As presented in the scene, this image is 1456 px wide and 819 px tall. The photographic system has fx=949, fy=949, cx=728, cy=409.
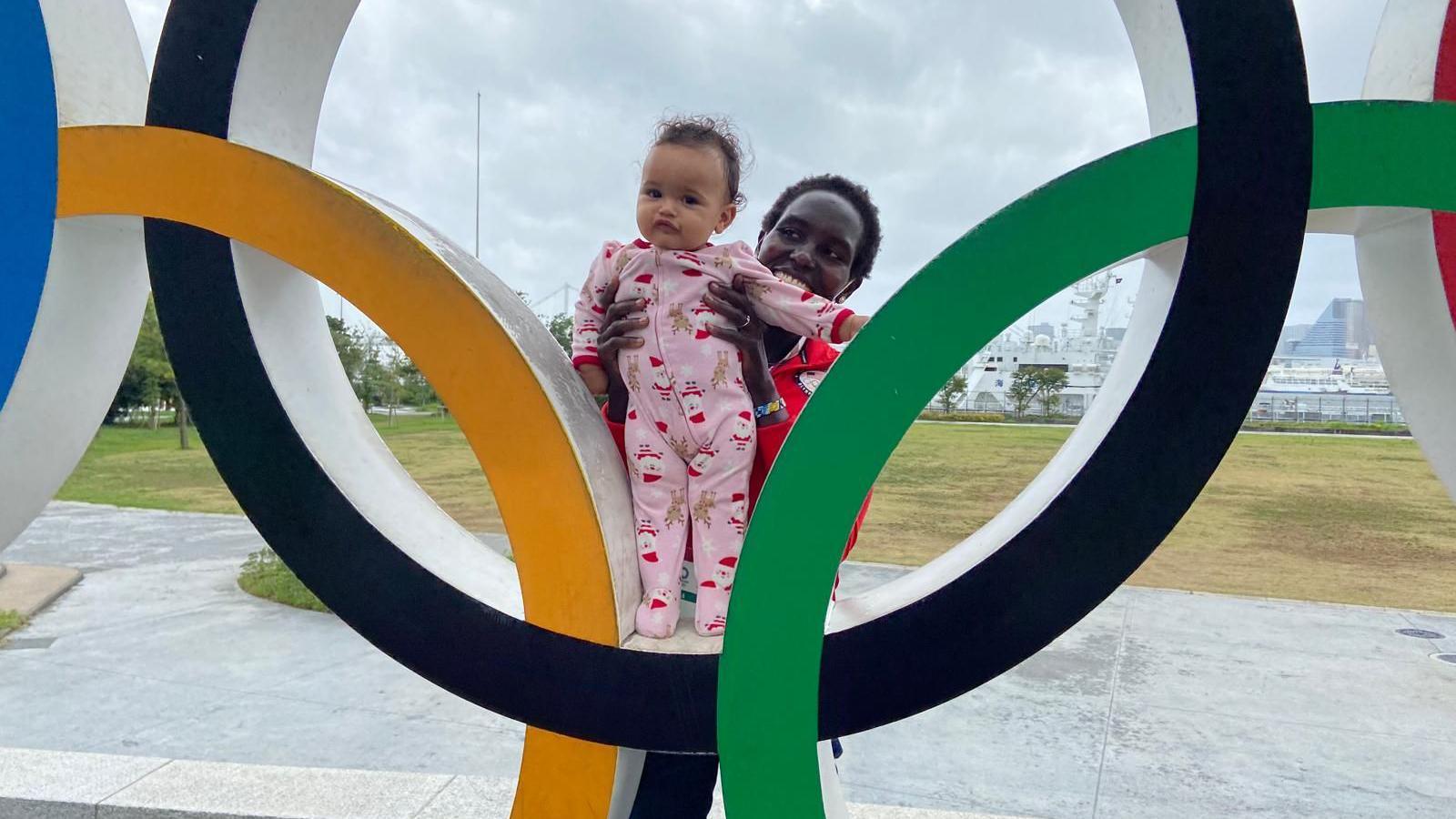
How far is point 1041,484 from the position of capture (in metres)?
2.17

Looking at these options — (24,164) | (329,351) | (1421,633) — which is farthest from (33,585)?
(1421,633)

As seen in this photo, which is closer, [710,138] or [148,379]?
[710,138]

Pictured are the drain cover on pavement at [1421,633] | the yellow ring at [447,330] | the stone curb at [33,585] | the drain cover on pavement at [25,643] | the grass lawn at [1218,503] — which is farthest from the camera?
the grass lawn at [1218,503]

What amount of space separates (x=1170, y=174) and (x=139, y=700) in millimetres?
7987

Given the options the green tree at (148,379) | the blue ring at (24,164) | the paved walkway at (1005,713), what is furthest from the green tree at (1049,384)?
the blue ring at (24,164)

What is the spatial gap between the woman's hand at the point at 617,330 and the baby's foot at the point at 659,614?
17.9 inches

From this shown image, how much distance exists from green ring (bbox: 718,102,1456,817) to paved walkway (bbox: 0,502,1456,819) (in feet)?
14.3

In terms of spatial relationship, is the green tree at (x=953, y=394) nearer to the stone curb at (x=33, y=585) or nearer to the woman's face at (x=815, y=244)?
the stone curb at (x=33, y=585)

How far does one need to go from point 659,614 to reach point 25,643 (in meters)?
8.93

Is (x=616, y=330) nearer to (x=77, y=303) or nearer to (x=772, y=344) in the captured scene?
(x=772, y=344)

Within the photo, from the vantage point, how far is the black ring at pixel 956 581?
71.1 inches

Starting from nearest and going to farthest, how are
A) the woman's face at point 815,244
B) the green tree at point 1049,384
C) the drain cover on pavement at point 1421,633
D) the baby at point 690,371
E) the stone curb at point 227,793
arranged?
1. the baby at point 690,371
2. the woman's face at point 815,244
3. the stone curb at point 227,793
4. the drain cover on pavement at point 1421,633
5. the green tree at point 1049,384

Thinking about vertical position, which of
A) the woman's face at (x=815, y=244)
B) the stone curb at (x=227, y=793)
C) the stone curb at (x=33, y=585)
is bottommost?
the stone curb at (x=33, y=585)

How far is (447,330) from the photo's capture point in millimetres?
2078
